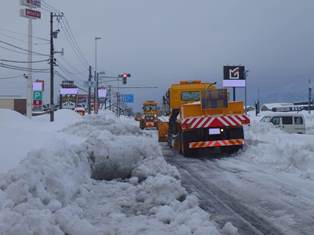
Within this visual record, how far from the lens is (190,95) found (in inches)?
928

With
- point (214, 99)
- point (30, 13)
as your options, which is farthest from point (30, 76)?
point (214, 99)

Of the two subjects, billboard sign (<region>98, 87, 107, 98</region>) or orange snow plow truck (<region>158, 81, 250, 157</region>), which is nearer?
orange snow plow truck (<region>158, 81, 250, 157</region>)

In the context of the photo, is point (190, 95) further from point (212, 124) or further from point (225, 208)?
point (225, 208)

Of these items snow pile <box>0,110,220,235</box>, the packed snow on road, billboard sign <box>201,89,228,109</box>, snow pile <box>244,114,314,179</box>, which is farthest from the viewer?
billboard sign <box>201,89,228,109</box>

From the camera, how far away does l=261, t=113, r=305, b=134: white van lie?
34950mm

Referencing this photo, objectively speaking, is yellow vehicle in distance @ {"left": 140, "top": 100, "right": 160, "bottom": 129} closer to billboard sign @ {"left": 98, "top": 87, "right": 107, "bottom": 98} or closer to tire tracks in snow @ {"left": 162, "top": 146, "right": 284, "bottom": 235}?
tire tracks in snow @ {"left": 162, "top": 146, "right": 284, "bottom": 235}

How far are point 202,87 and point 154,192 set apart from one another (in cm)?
1422

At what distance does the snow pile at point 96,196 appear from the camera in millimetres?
6730

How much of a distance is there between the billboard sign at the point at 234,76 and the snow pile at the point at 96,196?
50.8 m

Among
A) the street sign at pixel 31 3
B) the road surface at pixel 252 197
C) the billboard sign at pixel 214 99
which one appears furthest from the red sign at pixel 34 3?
the road surface at pixel 252 197

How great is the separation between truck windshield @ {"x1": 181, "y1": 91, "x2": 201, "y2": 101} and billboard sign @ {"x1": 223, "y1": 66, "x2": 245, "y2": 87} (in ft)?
131

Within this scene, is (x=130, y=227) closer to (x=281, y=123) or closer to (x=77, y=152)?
(x=77, y=152)

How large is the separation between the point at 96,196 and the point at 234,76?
54.9 meters

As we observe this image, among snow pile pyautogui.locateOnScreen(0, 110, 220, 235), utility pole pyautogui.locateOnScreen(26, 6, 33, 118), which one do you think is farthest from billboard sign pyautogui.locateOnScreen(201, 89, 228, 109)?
utility pole pyautogui.locateOnScreen(26, 6, 33, 118)
